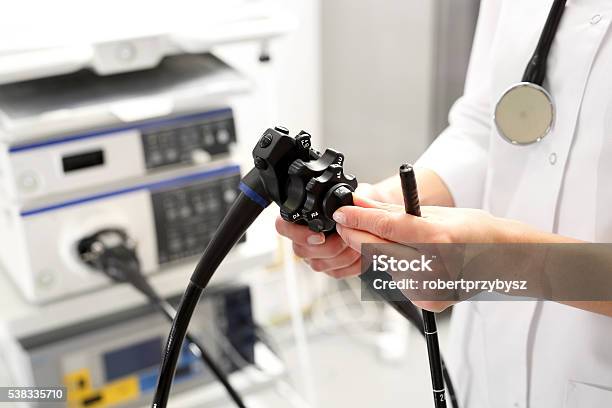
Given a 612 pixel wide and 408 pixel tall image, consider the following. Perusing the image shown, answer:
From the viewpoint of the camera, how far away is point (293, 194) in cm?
70

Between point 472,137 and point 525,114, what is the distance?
0.17 metres

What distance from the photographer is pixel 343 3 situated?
2.13m

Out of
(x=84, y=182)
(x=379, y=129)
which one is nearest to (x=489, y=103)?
(x=84, y=182)

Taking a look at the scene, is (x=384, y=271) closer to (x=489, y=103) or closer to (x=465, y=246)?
(x=465, y=246)

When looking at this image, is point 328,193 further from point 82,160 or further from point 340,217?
point 82,160

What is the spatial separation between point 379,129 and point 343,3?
0.37m

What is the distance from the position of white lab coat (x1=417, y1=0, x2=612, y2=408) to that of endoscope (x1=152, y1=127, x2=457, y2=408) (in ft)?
0.78

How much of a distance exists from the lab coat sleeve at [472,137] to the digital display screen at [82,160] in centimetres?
46

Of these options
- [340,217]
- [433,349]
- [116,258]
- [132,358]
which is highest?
[340,217]

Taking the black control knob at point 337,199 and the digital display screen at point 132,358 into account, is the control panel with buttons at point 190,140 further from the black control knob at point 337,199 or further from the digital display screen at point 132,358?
the black control knob at point 337,199

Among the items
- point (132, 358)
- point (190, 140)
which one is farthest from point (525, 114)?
point (132, 358)

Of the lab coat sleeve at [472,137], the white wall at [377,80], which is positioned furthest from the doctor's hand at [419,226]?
the white wall at [377,80]

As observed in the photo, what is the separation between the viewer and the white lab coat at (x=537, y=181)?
819mm

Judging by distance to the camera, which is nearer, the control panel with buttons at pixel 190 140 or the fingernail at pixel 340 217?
the fingernail at pixel 340 217
